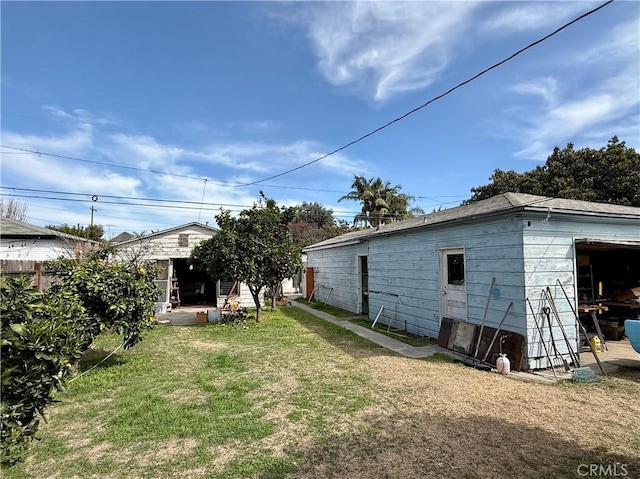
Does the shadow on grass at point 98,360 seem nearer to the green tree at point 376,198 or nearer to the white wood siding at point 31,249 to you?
the white wood siding at point 31,249

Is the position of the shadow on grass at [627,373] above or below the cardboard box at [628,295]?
below

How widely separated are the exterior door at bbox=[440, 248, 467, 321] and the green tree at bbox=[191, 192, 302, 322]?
497 centimetres

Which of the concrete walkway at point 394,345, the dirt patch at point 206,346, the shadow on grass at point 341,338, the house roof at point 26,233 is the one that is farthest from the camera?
the house roof at point 26,233

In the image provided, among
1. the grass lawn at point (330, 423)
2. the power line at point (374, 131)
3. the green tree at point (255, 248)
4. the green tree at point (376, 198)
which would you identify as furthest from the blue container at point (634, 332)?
the green tree at point (376, 198)

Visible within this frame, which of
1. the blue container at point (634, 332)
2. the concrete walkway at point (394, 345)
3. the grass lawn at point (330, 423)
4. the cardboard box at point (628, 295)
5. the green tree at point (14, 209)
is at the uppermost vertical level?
the green tree at point (14, 209)

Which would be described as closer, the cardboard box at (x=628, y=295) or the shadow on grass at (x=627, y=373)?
the shadow on grass at (x=627, y=373)

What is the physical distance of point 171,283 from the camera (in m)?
14.8

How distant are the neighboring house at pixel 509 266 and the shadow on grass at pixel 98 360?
6.86 metres

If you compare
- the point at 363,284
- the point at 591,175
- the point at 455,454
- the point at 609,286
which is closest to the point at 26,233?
the point at 363,284

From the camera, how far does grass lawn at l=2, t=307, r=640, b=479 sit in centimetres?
294

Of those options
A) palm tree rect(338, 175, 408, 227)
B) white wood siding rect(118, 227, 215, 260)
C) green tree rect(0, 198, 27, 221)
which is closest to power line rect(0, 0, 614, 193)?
white wood siding rect(118, 227, 215, 260)

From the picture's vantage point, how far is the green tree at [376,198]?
25.8 m

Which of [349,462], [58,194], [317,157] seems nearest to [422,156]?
[317,157]

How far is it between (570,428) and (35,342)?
5.05m
